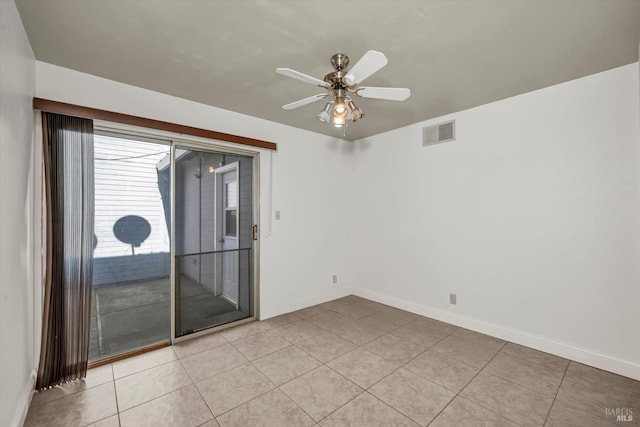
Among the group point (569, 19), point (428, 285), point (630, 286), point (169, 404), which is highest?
point (569, 19)

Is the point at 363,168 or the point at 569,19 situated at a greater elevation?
the point at 569,19

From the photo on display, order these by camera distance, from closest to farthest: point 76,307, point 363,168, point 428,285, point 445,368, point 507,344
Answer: point 76,307 → point 445,368 → point 507,344 → point 428,285 → point 363,168

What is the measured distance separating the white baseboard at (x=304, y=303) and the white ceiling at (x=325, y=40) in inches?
105

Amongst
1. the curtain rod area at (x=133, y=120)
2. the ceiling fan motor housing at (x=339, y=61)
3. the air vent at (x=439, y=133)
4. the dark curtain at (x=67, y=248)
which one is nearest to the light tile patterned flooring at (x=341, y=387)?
the dark curtain at (x=67, y=248)

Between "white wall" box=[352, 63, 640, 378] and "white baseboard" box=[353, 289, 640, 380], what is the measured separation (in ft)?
0.04

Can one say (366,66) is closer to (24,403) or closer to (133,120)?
(133,120)

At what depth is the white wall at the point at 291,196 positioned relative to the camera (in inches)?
110

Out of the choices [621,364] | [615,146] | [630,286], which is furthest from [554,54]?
[621,364]

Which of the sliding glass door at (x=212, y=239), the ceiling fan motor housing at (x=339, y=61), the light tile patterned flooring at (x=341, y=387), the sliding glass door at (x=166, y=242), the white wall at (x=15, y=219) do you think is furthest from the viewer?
the sliding glass door at (x=212, y=239)

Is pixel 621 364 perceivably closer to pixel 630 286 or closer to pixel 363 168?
pixel 630 286

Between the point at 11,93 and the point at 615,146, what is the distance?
443 cm

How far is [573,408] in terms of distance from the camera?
197cm

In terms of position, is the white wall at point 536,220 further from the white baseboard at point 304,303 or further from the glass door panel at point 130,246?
the glass door panel at point 130,246

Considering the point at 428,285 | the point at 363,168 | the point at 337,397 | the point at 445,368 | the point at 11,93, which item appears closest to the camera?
the point at 11,93
